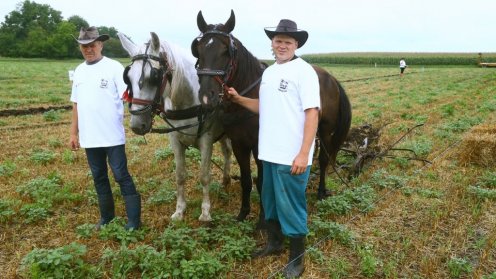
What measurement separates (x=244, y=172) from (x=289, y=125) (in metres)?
1.53

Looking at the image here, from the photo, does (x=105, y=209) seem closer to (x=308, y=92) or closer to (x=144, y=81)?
(x=144, y=81)

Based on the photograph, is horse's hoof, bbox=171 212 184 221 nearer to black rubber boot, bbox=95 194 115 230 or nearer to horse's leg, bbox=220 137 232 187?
black rubber boot, bbox=95 194 115 230

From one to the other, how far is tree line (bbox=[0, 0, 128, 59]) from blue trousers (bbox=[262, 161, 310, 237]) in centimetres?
6956

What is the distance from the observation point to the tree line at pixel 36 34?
2881 inches

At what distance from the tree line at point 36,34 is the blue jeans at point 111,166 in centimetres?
6797

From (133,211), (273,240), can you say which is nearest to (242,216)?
(273,240)

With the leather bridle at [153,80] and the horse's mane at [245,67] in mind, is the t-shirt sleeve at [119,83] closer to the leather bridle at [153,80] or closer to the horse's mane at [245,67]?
the leather bridle at [153,80]

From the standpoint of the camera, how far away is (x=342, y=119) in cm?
613

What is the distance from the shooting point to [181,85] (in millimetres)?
4188

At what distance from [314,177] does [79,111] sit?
372cm

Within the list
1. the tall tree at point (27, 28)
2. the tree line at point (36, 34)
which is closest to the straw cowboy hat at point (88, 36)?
the tree line at point (36, 34)

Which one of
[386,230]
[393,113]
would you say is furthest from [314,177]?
[393,113]

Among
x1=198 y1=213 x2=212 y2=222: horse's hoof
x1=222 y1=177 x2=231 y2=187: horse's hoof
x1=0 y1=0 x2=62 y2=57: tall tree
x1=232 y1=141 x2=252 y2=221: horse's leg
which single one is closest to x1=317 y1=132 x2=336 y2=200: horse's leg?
x1=232 y1=141 x2=252 y2=221: horse's leg

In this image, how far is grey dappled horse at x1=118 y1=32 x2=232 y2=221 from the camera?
3.69m
